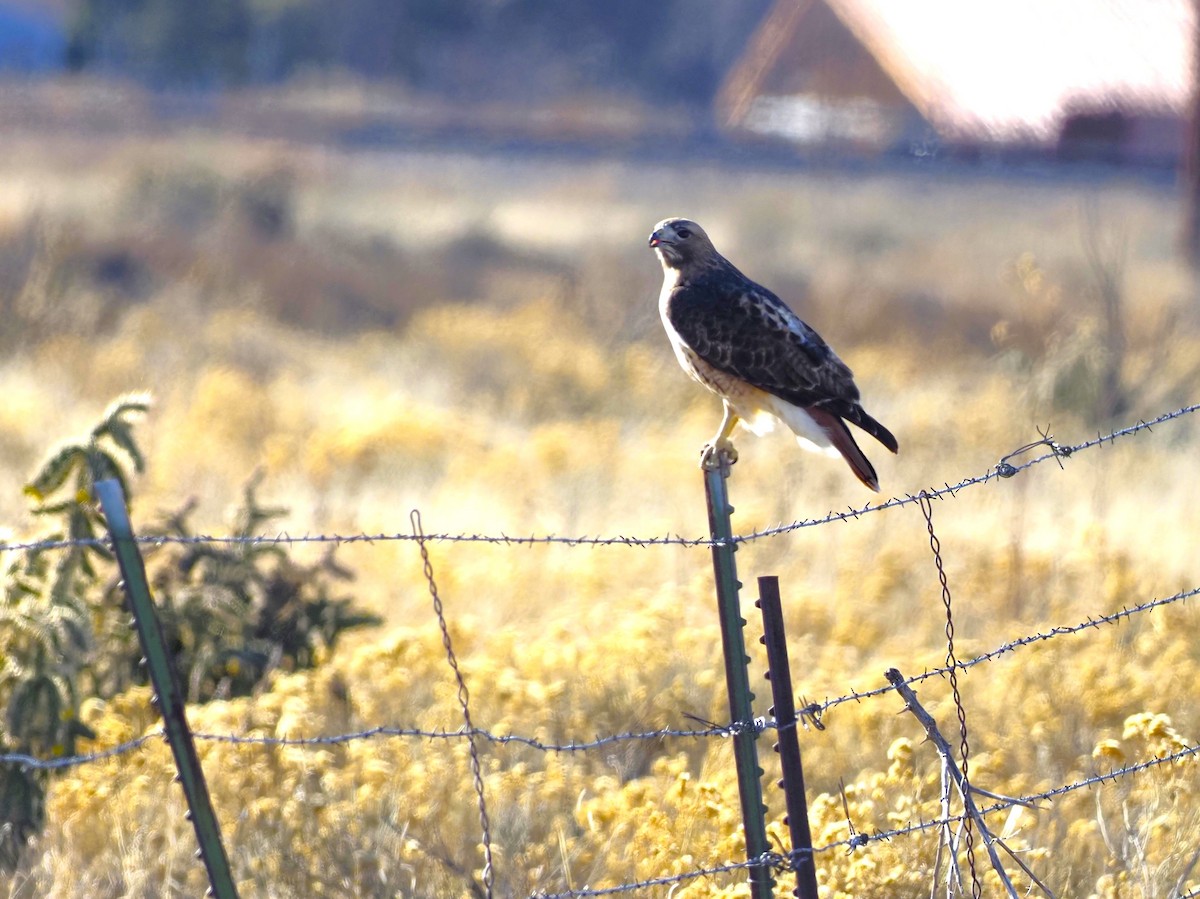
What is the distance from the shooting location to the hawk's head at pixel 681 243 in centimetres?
558

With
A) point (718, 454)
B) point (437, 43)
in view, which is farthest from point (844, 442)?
point (437, 43)

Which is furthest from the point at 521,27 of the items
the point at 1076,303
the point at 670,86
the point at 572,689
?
the point at 572,689

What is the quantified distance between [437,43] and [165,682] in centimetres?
5014

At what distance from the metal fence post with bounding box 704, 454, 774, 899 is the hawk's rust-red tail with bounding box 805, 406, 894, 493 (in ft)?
4.04

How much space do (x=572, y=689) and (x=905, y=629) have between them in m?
2.13

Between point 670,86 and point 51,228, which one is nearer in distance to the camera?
point 51,228

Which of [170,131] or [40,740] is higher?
[170,131]

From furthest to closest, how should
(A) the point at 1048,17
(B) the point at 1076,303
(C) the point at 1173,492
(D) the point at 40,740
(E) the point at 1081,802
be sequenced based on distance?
(A) the point at 1048,17
(B) the point at 1076,303
(C) the point at 1173,492
(E) the point at 1081,802
(D) the point at 40,740

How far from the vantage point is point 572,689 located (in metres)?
6.27

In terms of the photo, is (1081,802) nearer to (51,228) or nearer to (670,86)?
(51,228)

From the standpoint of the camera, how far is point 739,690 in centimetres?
349

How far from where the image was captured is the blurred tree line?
149 ft

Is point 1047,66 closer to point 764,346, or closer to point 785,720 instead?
point 764,346

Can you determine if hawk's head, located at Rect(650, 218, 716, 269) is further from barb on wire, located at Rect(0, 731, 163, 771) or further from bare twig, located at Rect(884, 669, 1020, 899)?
barb on wire, located at Rect(0, 731, 163, 771)
